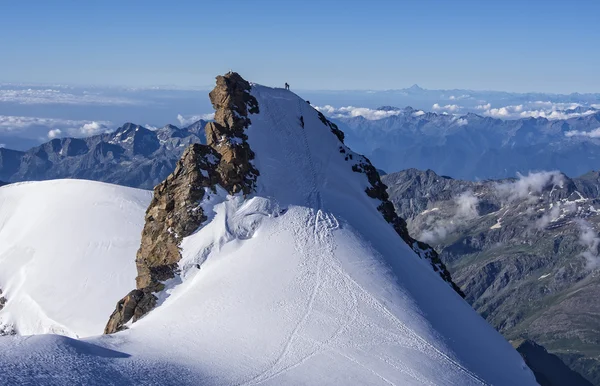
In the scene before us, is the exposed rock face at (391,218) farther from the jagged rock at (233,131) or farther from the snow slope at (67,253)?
Answer: the snow slope at (67,253)

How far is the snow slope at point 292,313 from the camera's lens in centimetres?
4909

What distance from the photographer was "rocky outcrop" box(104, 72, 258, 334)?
223ft

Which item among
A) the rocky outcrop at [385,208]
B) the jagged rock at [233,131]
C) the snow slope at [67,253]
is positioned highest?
the jagged rock at [233,131]

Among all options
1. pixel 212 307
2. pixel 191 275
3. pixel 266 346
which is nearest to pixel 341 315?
pixel 266 346

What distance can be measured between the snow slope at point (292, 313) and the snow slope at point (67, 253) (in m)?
21.7

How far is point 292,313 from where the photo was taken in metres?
60.2

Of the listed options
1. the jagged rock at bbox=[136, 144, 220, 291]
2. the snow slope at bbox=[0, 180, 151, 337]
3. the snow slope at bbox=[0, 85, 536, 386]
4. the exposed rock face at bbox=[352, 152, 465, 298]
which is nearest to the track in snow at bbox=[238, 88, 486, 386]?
the snow slope at bbox=[0, 85, 536, 386]

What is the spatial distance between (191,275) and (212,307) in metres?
8.66

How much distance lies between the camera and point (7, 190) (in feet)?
424

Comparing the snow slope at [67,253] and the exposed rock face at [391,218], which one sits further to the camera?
the exposed rock face at [391,218]

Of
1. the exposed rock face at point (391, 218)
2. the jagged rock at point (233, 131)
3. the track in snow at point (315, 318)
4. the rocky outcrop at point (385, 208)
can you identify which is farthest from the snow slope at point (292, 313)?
the exposed rock face at point (391, 218)

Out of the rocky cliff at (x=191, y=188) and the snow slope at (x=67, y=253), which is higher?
the rocky cliff at (x=191, y=188)

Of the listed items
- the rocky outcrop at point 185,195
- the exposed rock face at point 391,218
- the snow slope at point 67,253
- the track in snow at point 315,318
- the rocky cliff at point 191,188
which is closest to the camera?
the track in snow at point 315,318

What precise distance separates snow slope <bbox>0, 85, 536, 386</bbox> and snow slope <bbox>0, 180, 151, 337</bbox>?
21.7 meters
